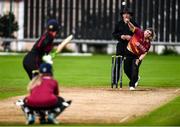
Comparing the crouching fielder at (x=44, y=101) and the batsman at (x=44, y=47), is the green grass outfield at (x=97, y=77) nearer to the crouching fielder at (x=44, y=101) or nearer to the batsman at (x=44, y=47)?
the crouching fielder at (x=44, y=101)

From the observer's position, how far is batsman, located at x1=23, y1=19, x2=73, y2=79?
17.5m

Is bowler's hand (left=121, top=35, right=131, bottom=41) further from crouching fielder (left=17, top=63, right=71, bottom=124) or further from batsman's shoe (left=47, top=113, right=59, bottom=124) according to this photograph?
batsman's shoe (left=47, top=113, right=59, bottom=124)

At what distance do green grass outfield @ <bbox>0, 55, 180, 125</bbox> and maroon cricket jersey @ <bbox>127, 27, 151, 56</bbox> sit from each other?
5.62ft

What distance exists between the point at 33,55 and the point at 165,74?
1286 cm

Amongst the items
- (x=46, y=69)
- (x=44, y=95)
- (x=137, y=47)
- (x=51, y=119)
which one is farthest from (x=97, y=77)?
(x=44, y=95)

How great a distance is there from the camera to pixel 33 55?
61.1ft

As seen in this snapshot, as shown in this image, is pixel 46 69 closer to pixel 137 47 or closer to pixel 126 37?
pixel 137 47

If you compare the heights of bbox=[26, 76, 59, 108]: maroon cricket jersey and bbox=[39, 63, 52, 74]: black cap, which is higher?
bbox=[39, 63, 52, 74]: black cap

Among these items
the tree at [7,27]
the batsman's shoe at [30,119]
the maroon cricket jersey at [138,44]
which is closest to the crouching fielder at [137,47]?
the maroon cricket jersey at [138,44]

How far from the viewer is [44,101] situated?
15703 millimetres

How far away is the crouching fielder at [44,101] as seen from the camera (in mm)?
15727

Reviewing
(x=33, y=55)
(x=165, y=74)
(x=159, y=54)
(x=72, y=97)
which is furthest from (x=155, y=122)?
(x=159, y=54)

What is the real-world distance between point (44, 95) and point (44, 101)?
0.31 feet

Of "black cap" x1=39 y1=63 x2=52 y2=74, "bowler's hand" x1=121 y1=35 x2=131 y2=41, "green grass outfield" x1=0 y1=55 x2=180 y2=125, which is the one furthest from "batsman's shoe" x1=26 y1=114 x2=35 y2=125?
"bowler's hand" x1=121 y1=35 x2=131 y2=41
